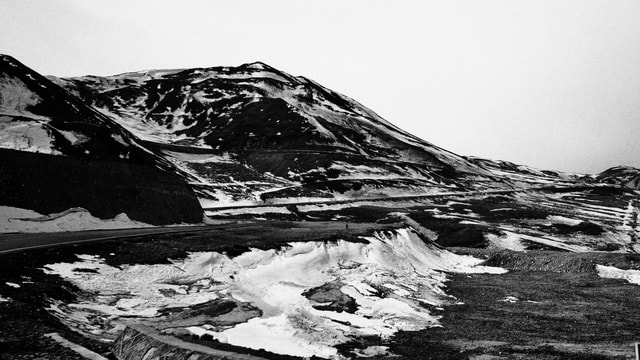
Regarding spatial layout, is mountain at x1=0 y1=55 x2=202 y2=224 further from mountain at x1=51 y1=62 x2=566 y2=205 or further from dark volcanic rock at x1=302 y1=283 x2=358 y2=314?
mountain at x1=51 y1=62 x2=566 y2=205

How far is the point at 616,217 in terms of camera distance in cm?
11519

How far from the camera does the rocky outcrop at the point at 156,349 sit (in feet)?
28.5

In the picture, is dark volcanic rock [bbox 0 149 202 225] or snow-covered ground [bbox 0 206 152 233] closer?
snow-covered ground [bbox 0 206 152 233]

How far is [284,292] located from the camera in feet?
69.3

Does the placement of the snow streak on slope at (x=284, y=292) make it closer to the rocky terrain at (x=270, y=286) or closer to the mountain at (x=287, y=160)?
the rocky terrain at (x=270, y=286)

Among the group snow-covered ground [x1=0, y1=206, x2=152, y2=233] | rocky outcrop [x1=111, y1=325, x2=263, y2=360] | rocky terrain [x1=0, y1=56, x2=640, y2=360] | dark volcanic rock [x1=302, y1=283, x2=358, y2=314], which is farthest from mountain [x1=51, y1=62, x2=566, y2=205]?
rocky outcrop [x1=111, y1=325, x2=263, y2=360]

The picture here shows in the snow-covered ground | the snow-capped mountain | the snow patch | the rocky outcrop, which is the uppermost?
the snow-capped mountain

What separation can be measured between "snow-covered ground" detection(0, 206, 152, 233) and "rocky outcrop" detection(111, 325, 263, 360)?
23957 millimetres

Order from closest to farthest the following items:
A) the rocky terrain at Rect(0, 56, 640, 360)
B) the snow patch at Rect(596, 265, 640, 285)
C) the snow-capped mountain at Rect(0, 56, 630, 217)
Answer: the rocky terrain at Rect(0, 56, 640, 360) → the snow patch at Rect(596, 265, 640, 285) → the snow-capped mountain at Rect(0, 56, 630, 217)

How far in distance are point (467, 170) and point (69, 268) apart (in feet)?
635

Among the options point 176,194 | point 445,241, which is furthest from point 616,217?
point 176,194

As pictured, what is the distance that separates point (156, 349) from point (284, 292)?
1199 cm

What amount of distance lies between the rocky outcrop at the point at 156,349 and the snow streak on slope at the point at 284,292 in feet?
10.6

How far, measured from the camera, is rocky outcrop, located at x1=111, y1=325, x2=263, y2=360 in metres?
8.67
